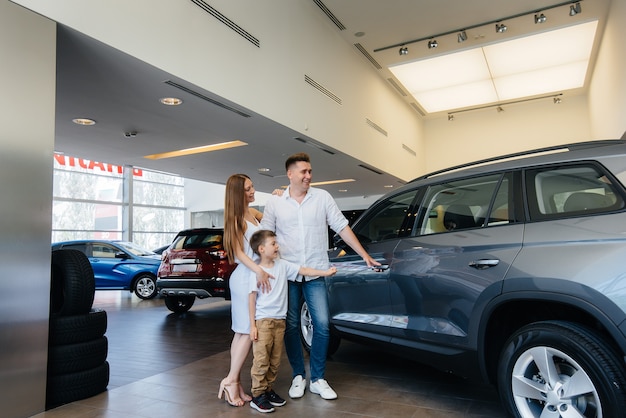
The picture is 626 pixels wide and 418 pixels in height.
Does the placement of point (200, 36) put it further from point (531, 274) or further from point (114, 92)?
point (531, 274)

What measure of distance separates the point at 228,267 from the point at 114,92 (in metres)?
2.73

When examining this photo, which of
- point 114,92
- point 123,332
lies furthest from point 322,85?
point 123,332

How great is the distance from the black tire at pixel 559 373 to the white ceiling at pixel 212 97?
3635 mm

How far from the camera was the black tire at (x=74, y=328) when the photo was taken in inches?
115

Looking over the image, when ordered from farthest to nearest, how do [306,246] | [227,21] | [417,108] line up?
[417,108] → [227,21] → [306,246]

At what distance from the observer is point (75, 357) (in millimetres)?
2979

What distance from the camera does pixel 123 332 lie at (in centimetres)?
555

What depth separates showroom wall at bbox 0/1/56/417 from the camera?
2562 mm

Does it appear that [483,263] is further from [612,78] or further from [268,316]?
[612,78]

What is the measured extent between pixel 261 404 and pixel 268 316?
540 mm

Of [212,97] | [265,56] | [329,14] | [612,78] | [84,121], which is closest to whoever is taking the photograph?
[212,97]

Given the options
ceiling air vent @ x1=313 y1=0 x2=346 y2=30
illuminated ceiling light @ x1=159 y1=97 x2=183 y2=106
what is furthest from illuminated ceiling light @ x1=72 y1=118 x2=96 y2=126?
ceiling air vent @ x1=313 y1=0 x2=346 y2=30

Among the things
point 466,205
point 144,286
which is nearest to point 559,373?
point 466,205

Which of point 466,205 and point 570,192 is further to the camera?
point 466,205
